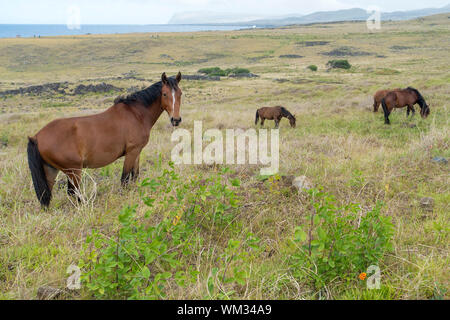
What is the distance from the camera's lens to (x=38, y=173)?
14.8 feet

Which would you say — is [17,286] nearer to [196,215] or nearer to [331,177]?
[196,215]

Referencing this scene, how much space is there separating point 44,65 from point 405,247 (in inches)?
3326

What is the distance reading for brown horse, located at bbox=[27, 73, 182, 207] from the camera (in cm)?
451

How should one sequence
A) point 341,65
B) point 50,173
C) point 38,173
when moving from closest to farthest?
point 38,173 < point 50,173 < point 341,65

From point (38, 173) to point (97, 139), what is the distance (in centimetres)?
95

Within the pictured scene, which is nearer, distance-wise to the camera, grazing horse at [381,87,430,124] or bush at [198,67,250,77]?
grazing horse at [381,87,430,124]

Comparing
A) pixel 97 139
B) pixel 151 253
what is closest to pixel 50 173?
pixel 97 139

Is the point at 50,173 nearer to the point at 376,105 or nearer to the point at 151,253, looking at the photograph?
the point at 151,253

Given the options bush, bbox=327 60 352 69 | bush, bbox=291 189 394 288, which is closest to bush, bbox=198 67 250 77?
bush, bbox=327 60 352 69

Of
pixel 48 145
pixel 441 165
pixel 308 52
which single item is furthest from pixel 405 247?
pixel 308 52

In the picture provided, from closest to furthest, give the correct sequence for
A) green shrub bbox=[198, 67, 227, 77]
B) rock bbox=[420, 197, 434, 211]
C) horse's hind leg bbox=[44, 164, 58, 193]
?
rock bbox=[420, 197, 434, 211], horse's hind leg bbox=[44, 164, 58, 193], green shrub bbox=[198, 67, 227, 77]

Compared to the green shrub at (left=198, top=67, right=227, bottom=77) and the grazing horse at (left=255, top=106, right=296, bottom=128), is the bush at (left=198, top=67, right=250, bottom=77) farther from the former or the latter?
the grazing horse at (left=255, top=106, right=296, bottom=128)

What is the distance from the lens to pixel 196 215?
3.97 m

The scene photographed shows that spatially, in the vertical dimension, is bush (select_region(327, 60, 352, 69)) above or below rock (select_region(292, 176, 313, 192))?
above
